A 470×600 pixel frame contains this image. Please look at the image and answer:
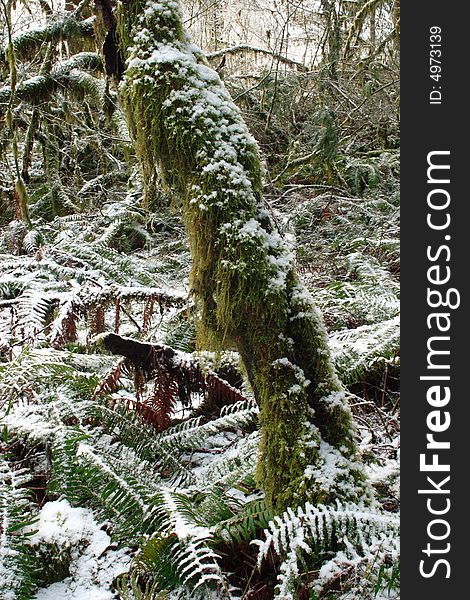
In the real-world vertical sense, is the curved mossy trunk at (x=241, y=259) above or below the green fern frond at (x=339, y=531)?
above

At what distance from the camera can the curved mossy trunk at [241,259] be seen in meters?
1.98

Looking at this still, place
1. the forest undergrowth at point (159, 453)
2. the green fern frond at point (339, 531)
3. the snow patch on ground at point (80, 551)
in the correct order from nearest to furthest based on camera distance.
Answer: the green fern frond at point (339, 531) < the forest undergrowth at point (159, 453) < the snow patch on ground at point (80, 551)

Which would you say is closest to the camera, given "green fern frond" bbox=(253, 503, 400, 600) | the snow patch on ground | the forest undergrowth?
"green fern frond" bbox=(253, 503, 400, 600)

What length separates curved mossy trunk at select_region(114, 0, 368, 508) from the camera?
198 centimetres

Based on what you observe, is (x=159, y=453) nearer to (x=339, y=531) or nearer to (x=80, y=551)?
(x=80, y=551)

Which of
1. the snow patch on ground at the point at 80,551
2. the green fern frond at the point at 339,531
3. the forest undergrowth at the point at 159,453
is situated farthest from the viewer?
the snow patch on ground at the point at 80,551

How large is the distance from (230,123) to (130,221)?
5.85 metres

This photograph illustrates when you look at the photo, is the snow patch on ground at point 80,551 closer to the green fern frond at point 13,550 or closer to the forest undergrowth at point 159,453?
the forest undergrowth at point 159,453

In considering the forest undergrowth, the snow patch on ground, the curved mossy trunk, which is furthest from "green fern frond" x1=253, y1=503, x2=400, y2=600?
the snow patch on ground

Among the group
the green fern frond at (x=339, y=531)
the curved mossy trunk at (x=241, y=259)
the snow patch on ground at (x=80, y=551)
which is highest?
the curved mossy trunk at (x=241, y=259)

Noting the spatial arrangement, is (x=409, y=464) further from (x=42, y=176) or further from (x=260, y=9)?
(x=260, y=9)

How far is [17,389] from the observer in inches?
112

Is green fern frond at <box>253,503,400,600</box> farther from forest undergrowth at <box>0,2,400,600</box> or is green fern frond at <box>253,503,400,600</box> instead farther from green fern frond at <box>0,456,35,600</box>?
green fern frond at <box>0,456,35,600</box>

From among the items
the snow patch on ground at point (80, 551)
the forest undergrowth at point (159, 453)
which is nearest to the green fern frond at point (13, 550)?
the forest undergrowth at point (159, 453)
